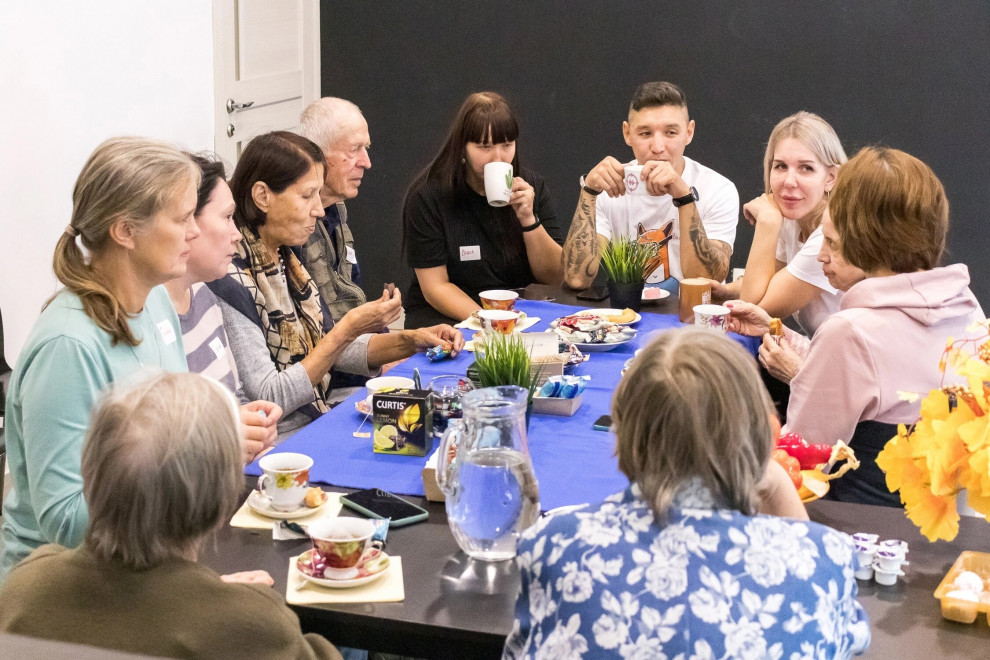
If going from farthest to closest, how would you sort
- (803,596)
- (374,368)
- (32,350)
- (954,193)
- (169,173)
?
(954,193), (374,368), (169,173), (32,350), (803,596)

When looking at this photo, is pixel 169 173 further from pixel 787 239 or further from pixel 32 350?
pixel 787 239

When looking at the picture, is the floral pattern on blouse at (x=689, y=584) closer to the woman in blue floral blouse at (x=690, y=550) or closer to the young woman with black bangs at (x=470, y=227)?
the woman in blue floral blouse at (x=690, y=550)

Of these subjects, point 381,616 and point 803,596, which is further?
point 381,616

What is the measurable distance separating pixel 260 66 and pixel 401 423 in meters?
3.43

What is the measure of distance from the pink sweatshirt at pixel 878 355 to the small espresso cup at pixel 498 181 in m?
1.35

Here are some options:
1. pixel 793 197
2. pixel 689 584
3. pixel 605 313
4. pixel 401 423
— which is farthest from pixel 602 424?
pixel 793 197

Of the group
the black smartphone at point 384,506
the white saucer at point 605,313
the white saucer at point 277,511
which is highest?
the black smartphone at point 384,506

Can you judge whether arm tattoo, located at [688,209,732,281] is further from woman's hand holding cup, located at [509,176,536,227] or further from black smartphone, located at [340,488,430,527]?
black smartphone, located at [340,488,430,527]

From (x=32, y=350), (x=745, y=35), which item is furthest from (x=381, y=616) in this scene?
(x=745, y=35)

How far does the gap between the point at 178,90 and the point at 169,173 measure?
8.53 feet

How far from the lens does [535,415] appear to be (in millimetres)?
2166

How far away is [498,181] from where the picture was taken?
3.12 metres

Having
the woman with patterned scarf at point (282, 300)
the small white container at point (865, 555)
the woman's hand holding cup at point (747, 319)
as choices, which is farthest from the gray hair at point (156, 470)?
the woman's hand holding cup at point (747, 319)

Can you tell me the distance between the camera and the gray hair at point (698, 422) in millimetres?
1150
